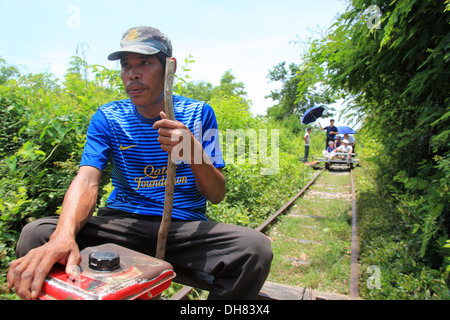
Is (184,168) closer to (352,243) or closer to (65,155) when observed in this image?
(65,155)

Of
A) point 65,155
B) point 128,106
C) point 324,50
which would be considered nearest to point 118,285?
point 128,106

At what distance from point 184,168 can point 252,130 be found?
19.6ft

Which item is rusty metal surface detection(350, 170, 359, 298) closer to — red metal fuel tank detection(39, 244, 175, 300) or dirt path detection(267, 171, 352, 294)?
dirt path detection(267, 171, 352, 294)

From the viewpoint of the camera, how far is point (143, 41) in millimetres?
1803

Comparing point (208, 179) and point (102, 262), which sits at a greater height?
point (208, 179)

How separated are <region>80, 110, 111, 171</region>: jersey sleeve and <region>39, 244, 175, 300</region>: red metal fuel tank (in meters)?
0.64

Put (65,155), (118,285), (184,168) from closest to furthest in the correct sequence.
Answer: (118,285) < (184,168) < (65,155)

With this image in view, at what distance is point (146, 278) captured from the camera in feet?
3.75

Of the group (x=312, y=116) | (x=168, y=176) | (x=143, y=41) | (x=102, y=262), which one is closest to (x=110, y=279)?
(x=102, y=262)

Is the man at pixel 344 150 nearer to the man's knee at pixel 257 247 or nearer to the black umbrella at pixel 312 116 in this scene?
the black umbrella at pixel 312 116

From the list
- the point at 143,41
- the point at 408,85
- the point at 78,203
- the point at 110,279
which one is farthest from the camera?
the point at 408,85

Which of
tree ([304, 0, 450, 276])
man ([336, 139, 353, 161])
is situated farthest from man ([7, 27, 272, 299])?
man ([336, 139, 353, 161])

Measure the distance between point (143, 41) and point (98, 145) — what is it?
0.66 meters

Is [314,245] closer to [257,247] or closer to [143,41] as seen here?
[257,247]
